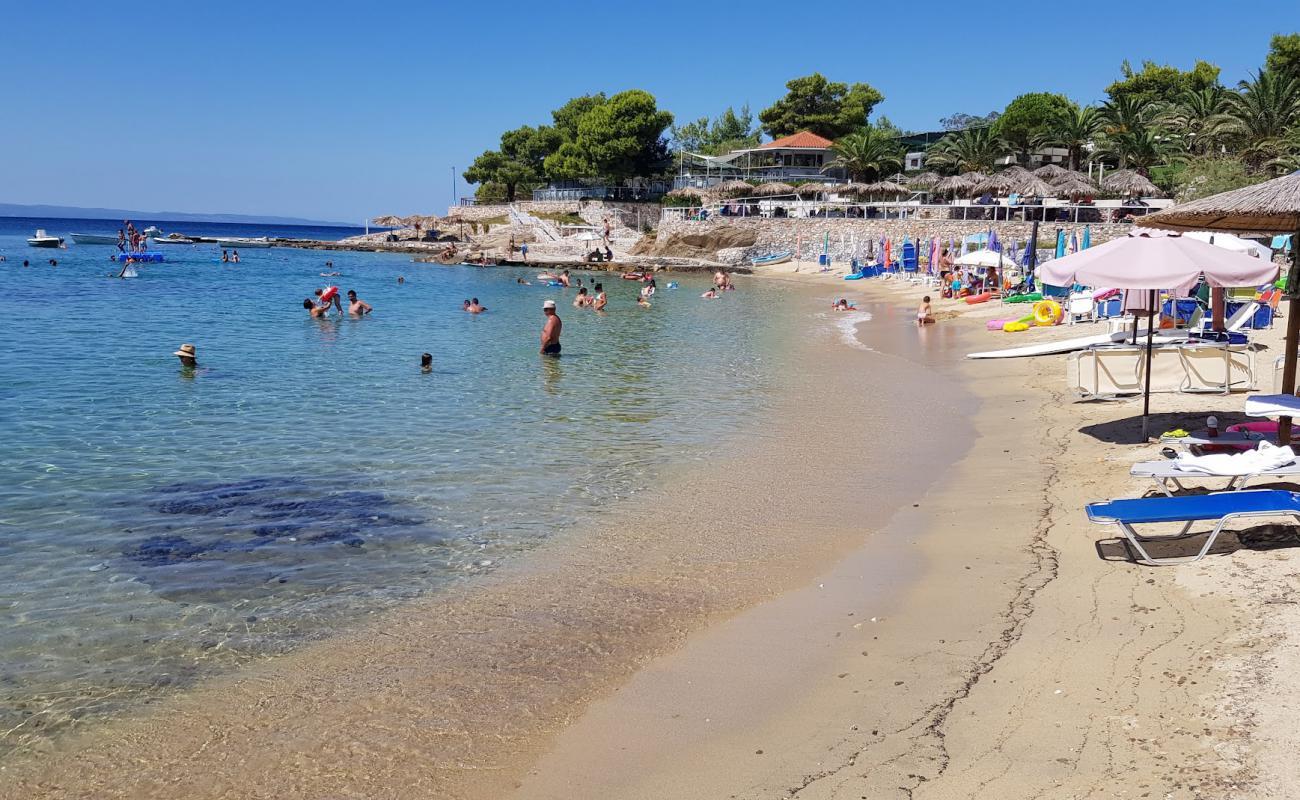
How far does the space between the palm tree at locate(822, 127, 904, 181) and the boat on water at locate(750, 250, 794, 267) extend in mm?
12380

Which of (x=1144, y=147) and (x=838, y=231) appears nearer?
(x=1144, y=147)

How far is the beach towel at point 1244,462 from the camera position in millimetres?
6816

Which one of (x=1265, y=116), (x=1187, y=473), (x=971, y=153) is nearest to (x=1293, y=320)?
(x=1187, y=473)

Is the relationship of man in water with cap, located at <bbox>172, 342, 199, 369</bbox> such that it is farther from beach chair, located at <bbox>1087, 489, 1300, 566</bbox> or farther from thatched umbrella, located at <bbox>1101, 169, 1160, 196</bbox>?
thatched umbrella, located at <bbox>1101, 169, 1160, 196</bbox>

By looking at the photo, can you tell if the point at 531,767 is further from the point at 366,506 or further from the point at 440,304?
the point at 440,304

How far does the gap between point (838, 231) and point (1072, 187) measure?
1503cm

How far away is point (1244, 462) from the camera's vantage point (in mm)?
6938

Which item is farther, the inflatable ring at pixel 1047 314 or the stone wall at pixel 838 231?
the stone wall at pixel 838 231

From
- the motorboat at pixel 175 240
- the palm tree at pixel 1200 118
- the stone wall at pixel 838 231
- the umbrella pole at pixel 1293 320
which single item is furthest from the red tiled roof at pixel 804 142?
the umbrella pole at pixel 1293 320

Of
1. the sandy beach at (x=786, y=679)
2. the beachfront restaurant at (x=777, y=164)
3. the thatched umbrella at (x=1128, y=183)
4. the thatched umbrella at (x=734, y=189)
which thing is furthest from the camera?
the beachfront restaurant at (x=777, y=164)

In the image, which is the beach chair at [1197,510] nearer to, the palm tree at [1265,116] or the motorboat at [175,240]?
the palm tree at [1265,116]

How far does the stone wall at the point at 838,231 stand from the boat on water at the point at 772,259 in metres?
0.37

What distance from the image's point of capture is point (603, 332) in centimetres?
2512

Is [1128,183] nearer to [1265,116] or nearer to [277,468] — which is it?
[1265,116]
